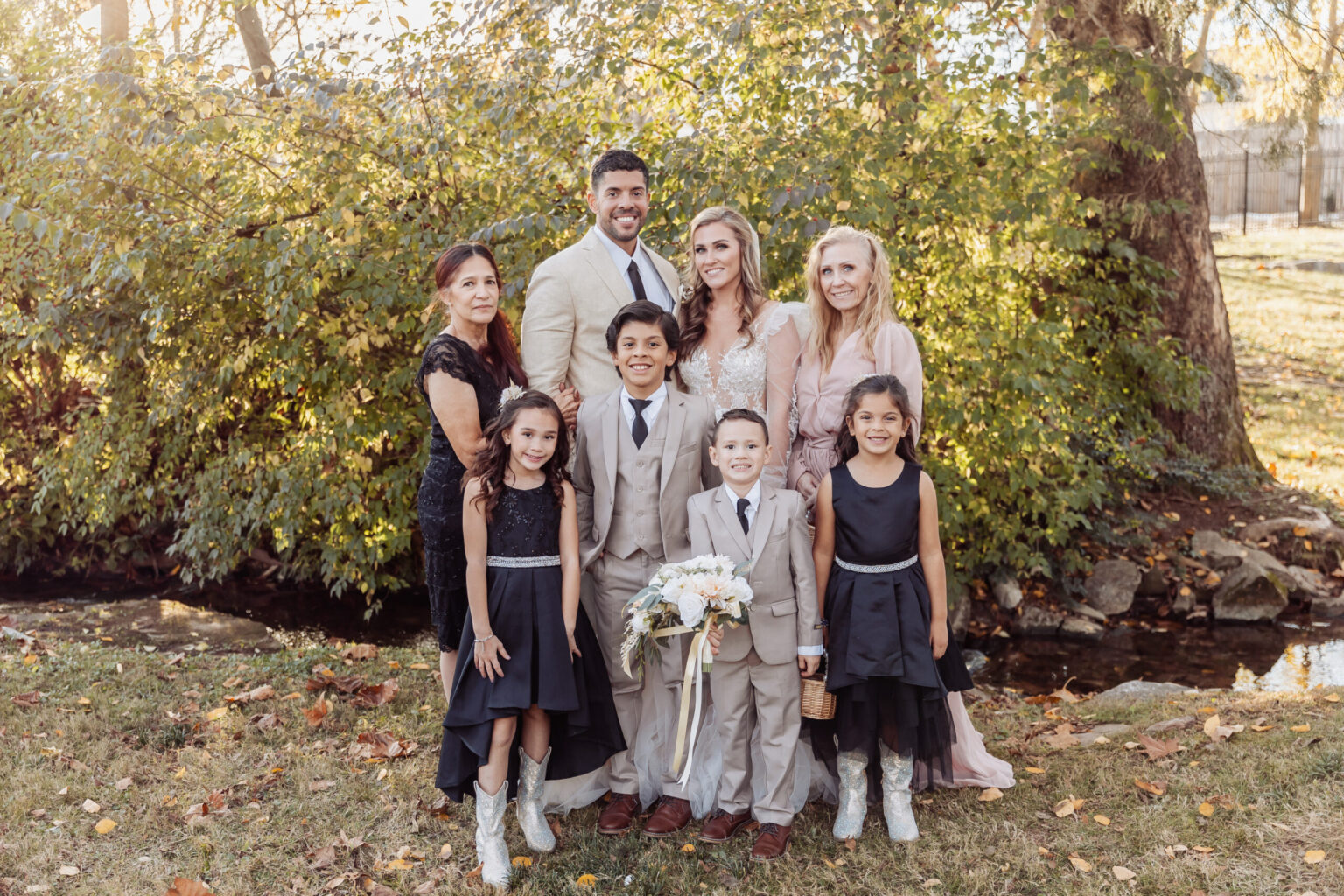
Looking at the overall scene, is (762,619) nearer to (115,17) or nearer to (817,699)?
(817,699)

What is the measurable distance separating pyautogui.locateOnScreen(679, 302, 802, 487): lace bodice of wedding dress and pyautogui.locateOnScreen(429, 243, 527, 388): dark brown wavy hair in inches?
24.4

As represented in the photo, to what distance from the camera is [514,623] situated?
3.44 metres

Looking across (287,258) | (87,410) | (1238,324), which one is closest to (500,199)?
(287,258)

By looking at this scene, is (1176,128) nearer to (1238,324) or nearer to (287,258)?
(287,258)

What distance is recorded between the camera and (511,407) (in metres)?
3.41

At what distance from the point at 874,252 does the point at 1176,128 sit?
309cm

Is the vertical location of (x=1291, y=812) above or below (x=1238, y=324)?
below

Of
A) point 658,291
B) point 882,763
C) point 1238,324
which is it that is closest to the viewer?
point 882,763

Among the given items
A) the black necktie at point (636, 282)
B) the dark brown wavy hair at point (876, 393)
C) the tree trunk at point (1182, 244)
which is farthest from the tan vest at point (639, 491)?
the tree trunk at point (1182, 244)

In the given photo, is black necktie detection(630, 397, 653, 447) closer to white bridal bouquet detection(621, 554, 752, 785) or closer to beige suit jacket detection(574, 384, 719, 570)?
beige suit jacket detection(574, 384, 719, 570)

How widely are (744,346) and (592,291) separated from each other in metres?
0.57

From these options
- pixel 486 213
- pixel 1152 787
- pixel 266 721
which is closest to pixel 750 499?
pixel 1152 787

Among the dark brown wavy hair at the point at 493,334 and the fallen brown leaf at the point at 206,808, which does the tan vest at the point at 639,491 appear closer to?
the dark brown wavy hair at the point at 493,334

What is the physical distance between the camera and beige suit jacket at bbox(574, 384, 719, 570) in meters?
3.57
